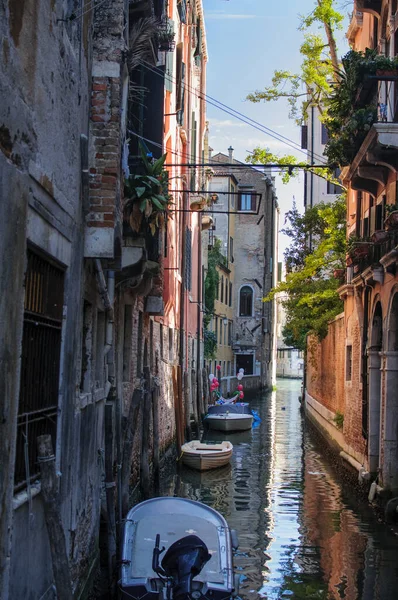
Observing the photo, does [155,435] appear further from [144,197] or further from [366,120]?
[366,120]

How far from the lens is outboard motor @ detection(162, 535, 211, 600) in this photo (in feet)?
19.5

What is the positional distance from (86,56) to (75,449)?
10.9ft

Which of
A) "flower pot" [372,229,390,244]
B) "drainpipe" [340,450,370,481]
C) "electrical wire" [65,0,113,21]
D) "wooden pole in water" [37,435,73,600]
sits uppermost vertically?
"electrical wire" [65,0,113,21]

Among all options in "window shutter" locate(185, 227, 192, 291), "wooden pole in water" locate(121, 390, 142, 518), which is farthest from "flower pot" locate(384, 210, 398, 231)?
"window shutter" locate(185, 227, 192, 291)

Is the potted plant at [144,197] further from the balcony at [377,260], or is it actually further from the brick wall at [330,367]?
the brick wall at [330,367]

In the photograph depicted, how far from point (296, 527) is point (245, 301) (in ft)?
130

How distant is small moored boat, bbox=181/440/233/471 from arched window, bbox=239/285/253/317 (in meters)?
33.8

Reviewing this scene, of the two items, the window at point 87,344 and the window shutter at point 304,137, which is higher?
the window shutter at point 304,137

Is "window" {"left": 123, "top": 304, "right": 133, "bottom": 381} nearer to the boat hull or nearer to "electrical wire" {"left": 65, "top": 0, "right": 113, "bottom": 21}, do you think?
"electrical wire" {"left": 65, "top": 0, "right": 113, "bottom": 21}

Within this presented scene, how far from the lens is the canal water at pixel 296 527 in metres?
9.37

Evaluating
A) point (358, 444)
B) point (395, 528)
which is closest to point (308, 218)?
point (358, 444)

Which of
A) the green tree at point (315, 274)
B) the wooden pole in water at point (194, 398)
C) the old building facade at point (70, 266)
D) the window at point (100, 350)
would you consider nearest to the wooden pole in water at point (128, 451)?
the old building facade at point (70, 266)

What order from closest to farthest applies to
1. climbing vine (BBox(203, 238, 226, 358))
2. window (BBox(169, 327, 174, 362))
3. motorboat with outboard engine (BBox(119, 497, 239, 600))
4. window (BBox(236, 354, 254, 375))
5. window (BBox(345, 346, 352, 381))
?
1. motorboat with outboard engine (BBox(119, 497, 239, 600))
2. window (BBox(345, 346, 352, 381))
3. window (BBox(169, 327, 174, 362))
4. climbing vine (BBox(203, 238, 226, 358))
5. window (BBox(236, 354, 254, 375))

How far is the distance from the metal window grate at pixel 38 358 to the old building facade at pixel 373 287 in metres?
6.55
